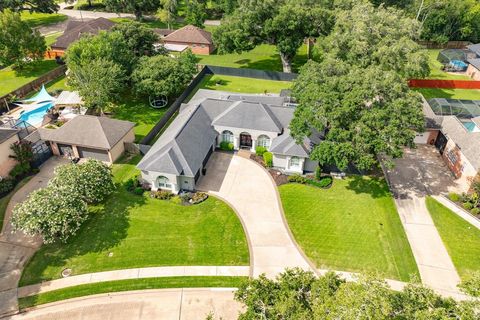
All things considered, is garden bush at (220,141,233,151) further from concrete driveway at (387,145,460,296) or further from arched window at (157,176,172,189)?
concrete driveway at (387,145,460,296)

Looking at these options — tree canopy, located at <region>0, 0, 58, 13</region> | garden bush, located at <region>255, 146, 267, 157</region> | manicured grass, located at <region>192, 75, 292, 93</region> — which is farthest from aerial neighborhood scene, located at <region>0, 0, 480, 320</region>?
tree canopy, located at <region>0, 0, 58, 13</region>

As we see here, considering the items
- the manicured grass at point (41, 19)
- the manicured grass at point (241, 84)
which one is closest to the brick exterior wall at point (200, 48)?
the manicured grass at point (241, 84)

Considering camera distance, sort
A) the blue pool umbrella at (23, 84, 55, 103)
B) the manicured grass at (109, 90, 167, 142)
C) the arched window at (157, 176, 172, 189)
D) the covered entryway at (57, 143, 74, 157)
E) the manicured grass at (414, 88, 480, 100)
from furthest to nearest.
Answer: the manicured grass at (414, 88, 480, 100) < the blue pool umbrella at (23, 84, 55, 103) < the manicured grass at (109, 90, 167, 142) < the covered entryway at (57, 143, 74, 157) < the arched window at (157, 176, 172, 189)

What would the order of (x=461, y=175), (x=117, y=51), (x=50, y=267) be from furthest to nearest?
(x=117, y=51) → (x=461, y=175) → (x=50, y=267)

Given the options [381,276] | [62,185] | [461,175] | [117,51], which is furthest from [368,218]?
[117,51]

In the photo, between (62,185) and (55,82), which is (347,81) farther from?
(55,82)

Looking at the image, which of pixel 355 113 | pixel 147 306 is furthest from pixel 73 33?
pixel 147 306
